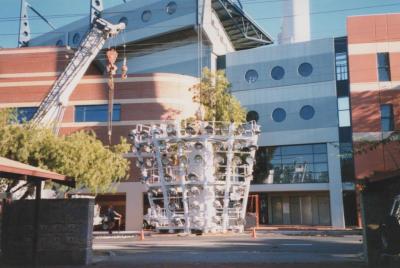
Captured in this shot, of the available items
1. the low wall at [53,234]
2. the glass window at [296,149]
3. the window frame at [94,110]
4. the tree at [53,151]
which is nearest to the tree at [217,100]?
the glass window at [296,149]

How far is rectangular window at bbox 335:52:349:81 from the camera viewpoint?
3997 cm

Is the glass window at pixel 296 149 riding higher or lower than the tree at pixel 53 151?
higher

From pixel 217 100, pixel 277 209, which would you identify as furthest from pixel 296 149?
pixel 217 100

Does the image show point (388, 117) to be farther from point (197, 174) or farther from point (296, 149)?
point (197, 174)

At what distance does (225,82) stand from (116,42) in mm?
16517

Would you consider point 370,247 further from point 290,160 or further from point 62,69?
point 62,69

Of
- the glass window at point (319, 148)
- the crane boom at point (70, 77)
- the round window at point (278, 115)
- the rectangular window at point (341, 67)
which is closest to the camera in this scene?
the crane boom at point (70, 77)

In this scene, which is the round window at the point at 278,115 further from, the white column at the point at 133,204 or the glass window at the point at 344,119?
the white column at the point at 133,204

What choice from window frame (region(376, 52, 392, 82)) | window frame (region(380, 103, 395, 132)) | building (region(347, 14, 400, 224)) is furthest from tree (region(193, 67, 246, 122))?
window frame (region(376, 52, 392, 82))

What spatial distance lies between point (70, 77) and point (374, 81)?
2359cm

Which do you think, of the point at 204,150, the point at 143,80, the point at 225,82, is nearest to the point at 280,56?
the point at 225,82

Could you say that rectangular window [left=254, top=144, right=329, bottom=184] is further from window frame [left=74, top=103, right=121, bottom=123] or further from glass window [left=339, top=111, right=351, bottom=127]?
window frame [left=74, top=103, right=121, bottom=123]

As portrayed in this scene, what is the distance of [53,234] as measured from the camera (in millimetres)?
14055

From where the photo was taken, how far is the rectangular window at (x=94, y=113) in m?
41.1
